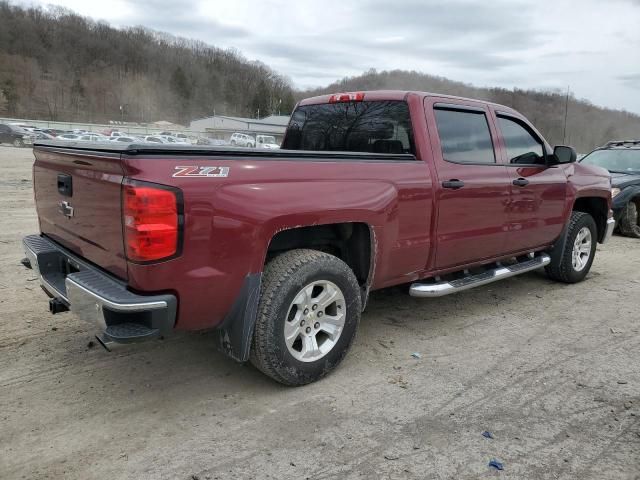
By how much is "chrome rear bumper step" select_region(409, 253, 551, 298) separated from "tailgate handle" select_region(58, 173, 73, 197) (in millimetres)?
2527

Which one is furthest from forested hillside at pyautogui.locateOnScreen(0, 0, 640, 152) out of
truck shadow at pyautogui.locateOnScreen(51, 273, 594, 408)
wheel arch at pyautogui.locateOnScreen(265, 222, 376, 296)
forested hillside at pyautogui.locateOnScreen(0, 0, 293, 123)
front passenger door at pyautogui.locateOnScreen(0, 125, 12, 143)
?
wheel arch at pyautogui.locateOnScreen(265, 222, 376, 296)

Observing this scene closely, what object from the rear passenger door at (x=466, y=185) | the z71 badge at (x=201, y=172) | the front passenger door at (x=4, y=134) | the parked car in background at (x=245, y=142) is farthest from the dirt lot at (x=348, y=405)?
the front passenger door at (x=4, y=134)

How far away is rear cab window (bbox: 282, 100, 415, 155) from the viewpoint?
4.17 m

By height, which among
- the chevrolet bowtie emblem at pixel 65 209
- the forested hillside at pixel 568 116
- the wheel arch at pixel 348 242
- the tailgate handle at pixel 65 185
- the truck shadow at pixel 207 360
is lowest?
the truck shadow at pixel 207 360

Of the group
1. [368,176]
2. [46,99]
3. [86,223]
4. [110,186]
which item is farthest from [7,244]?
[46,99]

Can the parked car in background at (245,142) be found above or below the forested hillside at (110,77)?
below

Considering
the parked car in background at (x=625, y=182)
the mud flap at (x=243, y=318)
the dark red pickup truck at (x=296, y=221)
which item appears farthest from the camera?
the parked car in background at (x=625, y=182)

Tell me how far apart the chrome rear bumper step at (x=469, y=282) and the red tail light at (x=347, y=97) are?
1648 millimetres

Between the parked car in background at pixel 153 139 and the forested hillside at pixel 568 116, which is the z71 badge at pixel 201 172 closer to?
the parked car in background at pixel 153 139

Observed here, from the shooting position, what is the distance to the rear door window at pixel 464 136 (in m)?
4.25

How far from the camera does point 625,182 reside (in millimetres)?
9508

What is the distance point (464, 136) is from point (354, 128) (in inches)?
36.8

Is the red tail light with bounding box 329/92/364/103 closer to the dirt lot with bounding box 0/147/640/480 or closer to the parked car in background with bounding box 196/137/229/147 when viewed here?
the parked car in background with bounding box 196/137/229/147

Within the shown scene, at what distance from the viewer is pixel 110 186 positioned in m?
2.74
